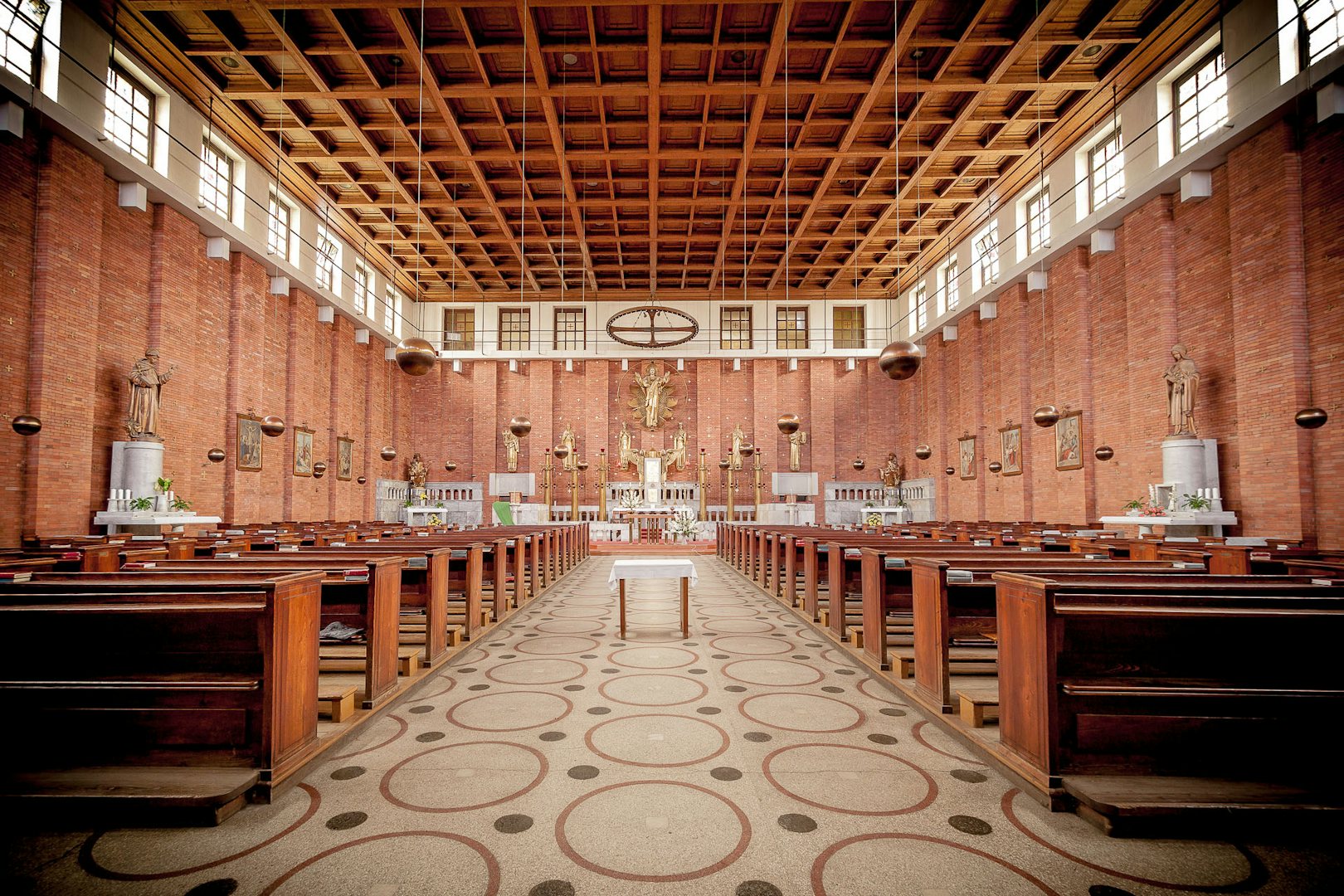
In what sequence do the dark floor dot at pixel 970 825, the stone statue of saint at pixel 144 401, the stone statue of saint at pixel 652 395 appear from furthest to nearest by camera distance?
the stone statue of saint at pixel 652 395 → the stone statue of saint at pixel 144 401 → the dark floor dot at pixel 970 825

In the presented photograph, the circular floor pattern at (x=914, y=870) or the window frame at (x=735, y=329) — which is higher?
the window frame at (x=735, y=329)

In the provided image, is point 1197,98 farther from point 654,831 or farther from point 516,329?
point 516,329

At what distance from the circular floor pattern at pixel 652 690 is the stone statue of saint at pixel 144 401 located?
9.13m

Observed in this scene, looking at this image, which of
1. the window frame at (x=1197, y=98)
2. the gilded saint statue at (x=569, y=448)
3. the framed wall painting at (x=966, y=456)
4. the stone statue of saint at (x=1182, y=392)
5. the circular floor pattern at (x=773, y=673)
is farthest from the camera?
the gilded saint statue at (x=569, y=448)

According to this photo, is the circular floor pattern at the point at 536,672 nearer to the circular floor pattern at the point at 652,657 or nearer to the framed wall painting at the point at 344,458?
the circular floor pattern at the point at 652,657

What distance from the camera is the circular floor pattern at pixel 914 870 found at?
1.98 metres

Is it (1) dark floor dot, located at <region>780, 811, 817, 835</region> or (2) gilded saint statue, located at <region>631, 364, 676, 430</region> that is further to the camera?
(2) gilded saint statue, located at <region>631, 364, 676, 430</region>

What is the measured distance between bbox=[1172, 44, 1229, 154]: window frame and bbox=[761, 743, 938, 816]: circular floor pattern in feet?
33.7

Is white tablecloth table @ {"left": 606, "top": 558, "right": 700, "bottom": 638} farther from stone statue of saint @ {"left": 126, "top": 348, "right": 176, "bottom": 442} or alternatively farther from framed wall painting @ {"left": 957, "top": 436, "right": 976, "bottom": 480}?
framed wall painting @ {"left": 957, "top": 436, "right": 976, "bottom": 480}

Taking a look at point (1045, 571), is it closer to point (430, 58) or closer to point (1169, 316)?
point (1169, 316)

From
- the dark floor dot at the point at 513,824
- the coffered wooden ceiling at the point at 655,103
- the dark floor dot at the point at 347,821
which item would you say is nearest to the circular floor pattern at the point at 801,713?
the dark floor dot at the point at 513,824

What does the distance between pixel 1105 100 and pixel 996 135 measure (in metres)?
1.71

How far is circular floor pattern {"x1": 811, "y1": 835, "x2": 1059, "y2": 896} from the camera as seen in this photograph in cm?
198

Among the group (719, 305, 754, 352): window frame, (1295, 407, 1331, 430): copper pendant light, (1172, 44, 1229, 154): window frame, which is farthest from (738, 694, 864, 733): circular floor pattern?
(719, 305, 754, 352): window frame
